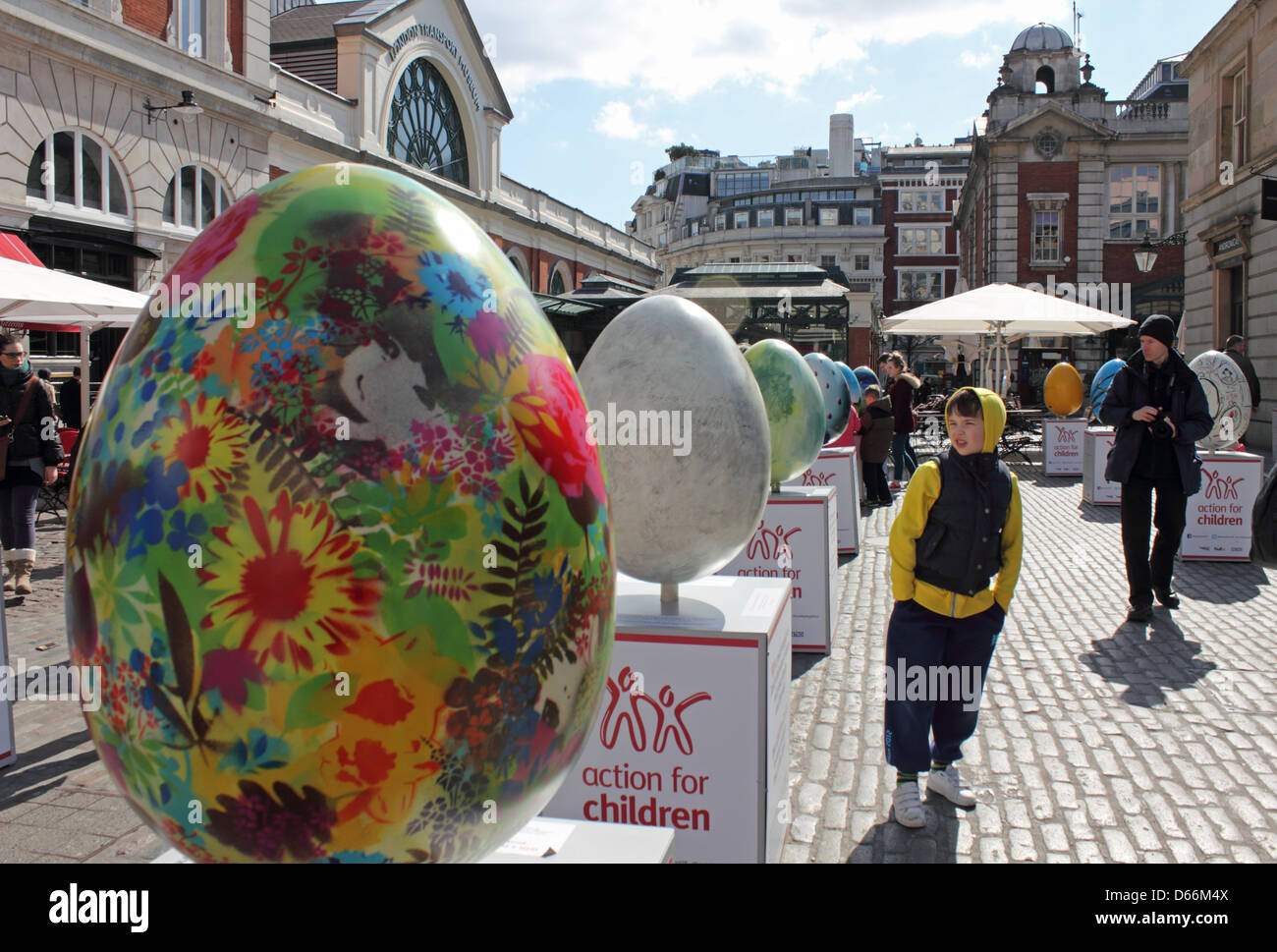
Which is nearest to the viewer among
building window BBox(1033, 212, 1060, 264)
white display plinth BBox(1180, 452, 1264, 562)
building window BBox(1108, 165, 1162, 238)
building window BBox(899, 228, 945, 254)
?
white display plinth BBox(1180, 452, 1264, 562)

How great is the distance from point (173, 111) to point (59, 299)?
1006 centimetres

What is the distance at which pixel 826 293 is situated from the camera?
894 inches

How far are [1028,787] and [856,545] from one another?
6198 millimetres

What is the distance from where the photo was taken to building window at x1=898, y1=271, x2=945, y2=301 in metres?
80.8

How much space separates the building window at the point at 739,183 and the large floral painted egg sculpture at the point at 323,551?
9700cm

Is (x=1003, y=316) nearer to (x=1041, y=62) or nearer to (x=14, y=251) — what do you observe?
(x=14, y=251)

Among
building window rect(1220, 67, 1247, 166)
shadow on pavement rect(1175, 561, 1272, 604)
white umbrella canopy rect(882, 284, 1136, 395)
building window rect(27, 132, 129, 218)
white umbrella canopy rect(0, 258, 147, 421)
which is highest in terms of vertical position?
building window rect(1220, 67, 1247, 166)

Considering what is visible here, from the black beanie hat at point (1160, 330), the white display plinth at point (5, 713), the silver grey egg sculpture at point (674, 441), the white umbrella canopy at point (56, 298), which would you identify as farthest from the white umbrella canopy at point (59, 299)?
the black beanie hat at point (1160, 330)

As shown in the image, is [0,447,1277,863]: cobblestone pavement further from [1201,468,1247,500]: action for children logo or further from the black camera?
[1201,468,1247,500]: action for children logo

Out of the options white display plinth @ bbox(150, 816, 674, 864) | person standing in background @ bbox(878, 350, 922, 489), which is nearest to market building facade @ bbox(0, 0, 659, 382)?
person standing in background @ bbox(878, 350, 922, 489)

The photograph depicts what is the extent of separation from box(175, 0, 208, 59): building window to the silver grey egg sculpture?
18.0 metres

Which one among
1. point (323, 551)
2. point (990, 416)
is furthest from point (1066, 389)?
point (323, 551)

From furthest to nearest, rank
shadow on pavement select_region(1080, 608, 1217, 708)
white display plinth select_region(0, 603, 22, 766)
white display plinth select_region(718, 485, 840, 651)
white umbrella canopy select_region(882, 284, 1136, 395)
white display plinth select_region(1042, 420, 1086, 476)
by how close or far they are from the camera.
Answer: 1. white display plinth select_region(1042, 420, 1086, 476)
2. white umbrella canopy select_region(882, 284, 1136, 395)
3. white display plinth select_region(718, 485, 840, 651)
4. shadow on pavement select_region(1080, 608, 1217, 708)
5. white display plinth select_region(0, 603, 22, 766)
